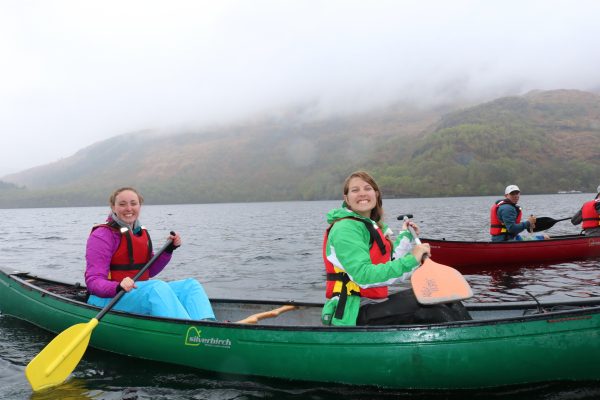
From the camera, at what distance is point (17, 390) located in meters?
6.64

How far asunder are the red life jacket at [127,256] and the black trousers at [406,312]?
3736mm

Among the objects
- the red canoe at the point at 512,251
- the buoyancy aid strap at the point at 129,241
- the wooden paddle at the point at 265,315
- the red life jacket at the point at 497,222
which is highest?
A: the buoyancy aid strap at the point at 129,241

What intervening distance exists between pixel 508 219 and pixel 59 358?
13148 millimetres

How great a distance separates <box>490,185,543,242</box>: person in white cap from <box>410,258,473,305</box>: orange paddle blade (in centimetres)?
1013

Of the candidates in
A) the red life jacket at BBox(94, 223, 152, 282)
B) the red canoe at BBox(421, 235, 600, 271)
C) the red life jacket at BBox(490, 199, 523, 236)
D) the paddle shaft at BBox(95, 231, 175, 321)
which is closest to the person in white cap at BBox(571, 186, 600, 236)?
the red canoe at BBox(421, 235, 600, 271)

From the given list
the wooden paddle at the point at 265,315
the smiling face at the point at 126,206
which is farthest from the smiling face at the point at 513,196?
the smiling face at the point at 126,206

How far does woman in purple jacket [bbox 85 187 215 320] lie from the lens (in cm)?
693

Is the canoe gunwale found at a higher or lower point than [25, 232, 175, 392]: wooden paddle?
higher

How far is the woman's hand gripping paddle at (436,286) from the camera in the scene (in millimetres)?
5051

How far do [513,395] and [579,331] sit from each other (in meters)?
1.07

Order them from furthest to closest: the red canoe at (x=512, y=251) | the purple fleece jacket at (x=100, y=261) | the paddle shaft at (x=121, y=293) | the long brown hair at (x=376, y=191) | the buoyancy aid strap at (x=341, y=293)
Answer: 1. the red canoe at (x=512, y=251)
2. the purple fleece jacket at (x=100, y=261)
3. the paddle shaft at (x=121, y=293)
4. the long brown hair at (x=376, y=191)
5. the buoyancy aid strap at (x=341, y=293)

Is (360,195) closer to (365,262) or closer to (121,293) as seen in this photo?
(365,262)

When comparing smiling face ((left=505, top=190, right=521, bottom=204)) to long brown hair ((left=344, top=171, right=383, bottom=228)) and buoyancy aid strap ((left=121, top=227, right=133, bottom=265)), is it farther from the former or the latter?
buoyancy aid strap ((left=121, top=227, right=133, bottom=265))

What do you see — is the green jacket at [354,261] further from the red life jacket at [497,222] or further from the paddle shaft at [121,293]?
the red life jacket at [497,222]
